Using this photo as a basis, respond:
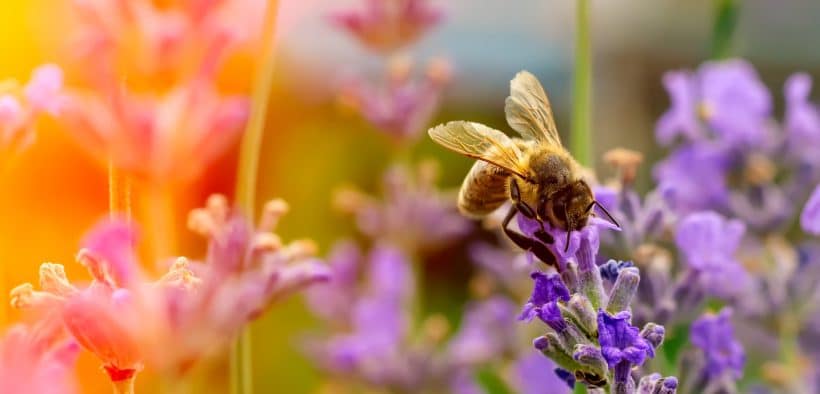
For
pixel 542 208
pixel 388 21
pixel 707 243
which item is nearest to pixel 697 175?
pixel 707 243

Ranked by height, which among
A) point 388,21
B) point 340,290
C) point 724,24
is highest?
point 388,21

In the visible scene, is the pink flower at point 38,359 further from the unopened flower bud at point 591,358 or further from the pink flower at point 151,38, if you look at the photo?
the unopened flower bud at point 591,358

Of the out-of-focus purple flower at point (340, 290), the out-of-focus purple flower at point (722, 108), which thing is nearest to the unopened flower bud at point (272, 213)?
the out-of-focus purple flower at point (722, 108)

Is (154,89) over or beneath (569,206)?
over

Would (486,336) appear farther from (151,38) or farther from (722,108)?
(151,38)

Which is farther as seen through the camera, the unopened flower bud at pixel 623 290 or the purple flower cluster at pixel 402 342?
the purple flower cluster at pixel 402 342

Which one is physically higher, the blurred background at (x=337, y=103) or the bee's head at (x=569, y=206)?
the blurred background at (x=337, y=103)

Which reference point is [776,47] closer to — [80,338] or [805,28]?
[805,28]
